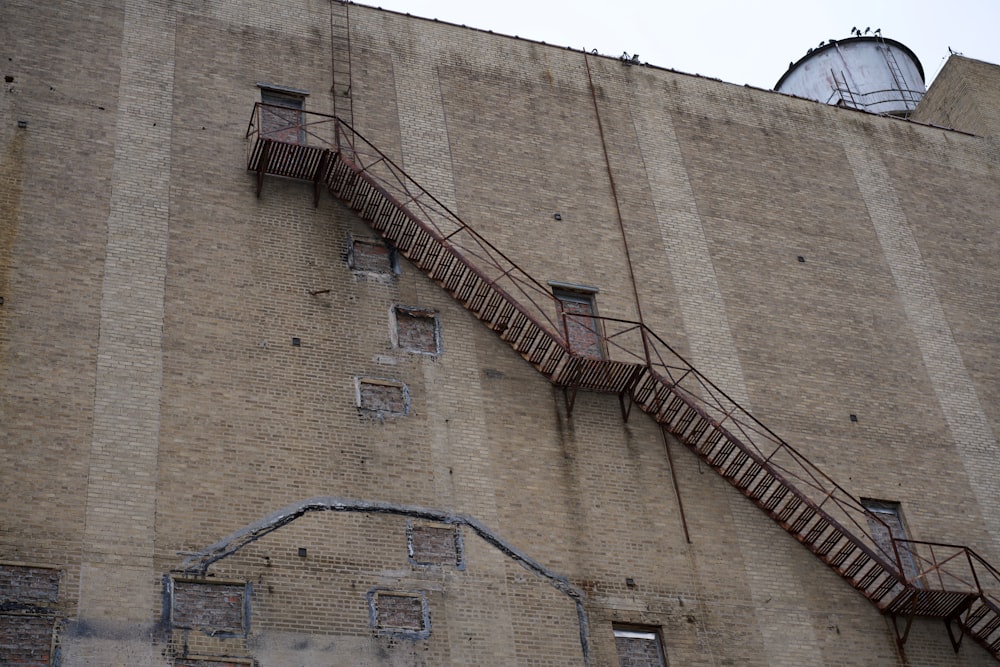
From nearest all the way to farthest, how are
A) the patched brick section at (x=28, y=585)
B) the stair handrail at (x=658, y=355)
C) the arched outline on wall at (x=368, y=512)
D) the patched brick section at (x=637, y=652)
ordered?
1. the patched brick section at (x=28, y=585)
2. the arched outline on wall at (x=368, y=512)
3. the patched brick section at (x=637, y=652)
4. the stair handrail at (x=658, y=355)

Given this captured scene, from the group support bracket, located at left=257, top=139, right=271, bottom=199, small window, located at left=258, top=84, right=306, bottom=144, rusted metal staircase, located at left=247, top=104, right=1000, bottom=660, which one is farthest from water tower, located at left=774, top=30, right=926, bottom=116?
support bracket, located at left=257, top=139, right=271, bottom=199

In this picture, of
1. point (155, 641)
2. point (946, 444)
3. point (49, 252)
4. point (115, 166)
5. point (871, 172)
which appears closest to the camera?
point (155, 641)

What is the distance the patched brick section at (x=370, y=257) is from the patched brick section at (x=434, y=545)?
17.1 ft

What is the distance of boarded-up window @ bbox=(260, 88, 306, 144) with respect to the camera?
958 inches

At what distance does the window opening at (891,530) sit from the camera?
925 inches

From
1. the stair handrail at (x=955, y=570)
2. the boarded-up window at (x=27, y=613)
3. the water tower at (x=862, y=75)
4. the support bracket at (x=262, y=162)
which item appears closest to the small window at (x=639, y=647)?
the stair handrail at (x=955, y=570)

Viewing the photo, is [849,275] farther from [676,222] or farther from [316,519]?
[316,519]

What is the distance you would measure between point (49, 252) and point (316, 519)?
6355 mm

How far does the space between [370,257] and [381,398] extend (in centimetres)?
309

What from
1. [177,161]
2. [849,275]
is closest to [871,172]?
[849,275]

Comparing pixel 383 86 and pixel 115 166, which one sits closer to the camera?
pixel 115 166

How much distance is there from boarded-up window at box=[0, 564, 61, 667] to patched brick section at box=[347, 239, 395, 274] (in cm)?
784

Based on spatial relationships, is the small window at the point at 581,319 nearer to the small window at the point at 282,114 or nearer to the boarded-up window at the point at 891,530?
the small window at the point at 282,114

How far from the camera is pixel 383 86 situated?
85.6 feet
